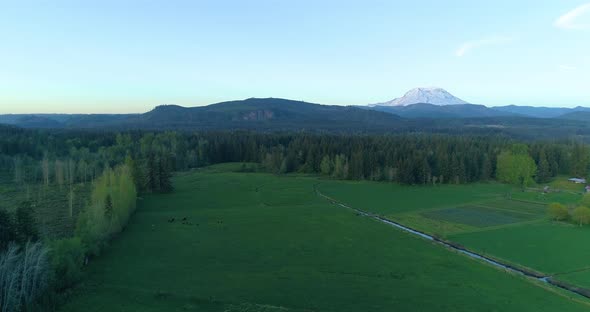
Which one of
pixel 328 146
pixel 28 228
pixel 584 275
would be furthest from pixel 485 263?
pixel 328 146

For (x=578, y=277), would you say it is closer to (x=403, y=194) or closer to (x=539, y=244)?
(x=539, y=244)

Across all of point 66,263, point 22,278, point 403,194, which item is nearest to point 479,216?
point 403,194

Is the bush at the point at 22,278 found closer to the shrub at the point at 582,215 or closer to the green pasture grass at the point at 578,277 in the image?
the green pasture grass at the point at 578,277

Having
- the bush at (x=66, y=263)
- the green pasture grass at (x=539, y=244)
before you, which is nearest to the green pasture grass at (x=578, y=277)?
the green pasture grass at (x=539, y=244)

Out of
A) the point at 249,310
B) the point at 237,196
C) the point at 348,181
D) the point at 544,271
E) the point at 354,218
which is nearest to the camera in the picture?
the point at 249,310

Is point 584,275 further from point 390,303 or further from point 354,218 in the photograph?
point 354,218

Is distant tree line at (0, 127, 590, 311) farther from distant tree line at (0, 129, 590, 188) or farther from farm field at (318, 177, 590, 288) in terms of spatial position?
farm field at (318, 177, 590, 288)
